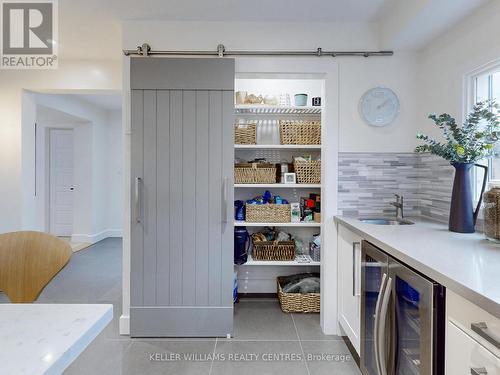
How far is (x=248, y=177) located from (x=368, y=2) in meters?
1.59

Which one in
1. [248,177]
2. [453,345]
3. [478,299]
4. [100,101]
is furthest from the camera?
[100,101]

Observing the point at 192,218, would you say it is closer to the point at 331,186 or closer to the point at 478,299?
the point at 331,186

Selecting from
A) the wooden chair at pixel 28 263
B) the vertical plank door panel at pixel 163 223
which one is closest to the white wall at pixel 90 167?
the vertical plank door panel at pixel 163 223

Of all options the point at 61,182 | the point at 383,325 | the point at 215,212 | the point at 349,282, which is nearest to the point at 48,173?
the point at 61,182

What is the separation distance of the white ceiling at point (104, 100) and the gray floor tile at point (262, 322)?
360cm

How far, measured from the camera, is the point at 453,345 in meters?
1.00

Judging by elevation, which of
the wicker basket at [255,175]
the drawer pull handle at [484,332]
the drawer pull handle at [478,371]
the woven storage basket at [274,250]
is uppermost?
the wicker basket at [255,175]

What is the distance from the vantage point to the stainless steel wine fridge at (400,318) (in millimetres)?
1076

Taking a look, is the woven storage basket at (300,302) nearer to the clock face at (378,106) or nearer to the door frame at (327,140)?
the door frame at (327,140)

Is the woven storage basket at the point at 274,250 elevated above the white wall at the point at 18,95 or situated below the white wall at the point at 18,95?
below

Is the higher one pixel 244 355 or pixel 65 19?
pixel 65 19

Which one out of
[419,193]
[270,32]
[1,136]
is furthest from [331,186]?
[1,136]

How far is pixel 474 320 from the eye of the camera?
906mm

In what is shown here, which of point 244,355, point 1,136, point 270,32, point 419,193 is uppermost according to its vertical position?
point 270,32
